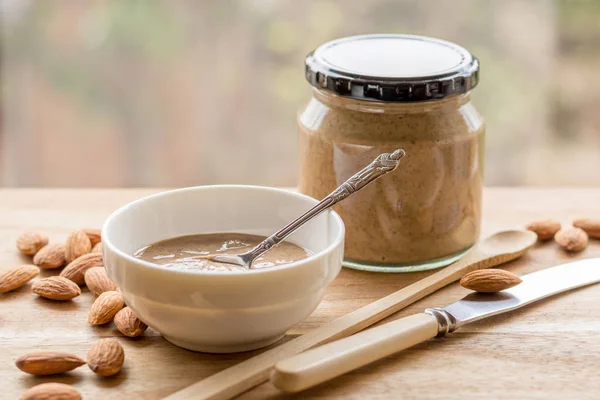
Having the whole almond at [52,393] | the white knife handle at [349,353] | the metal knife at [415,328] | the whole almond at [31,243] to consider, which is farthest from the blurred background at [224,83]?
the whole almond at [52,393]

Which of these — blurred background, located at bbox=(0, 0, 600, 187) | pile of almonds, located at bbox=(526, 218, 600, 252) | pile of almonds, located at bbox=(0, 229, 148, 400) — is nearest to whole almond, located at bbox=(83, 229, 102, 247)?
pile of almonds, located at bbox=(0, 229, 148, 400)

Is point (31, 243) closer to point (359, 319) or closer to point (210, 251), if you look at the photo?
point (210, 251)

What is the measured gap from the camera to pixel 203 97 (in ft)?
8.62

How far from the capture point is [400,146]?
1.16 meters

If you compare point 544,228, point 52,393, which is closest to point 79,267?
point 52,393

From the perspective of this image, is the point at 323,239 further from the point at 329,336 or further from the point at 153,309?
the point at 153,309

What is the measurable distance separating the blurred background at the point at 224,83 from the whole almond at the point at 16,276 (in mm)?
1463

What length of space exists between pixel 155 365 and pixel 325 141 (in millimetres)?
416

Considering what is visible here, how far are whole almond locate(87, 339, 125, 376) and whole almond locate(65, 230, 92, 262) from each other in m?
0.33

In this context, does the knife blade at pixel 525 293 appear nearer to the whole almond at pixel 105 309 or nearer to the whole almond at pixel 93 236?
the whole almond at pixel 105 309

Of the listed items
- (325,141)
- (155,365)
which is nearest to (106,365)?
(155,365)

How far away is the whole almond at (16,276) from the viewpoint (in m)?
1.17

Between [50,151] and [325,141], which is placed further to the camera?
[50,151]

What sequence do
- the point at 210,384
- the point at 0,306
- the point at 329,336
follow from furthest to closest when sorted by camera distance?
the point at 0,306, the point at 329,336, the point at 210,384
